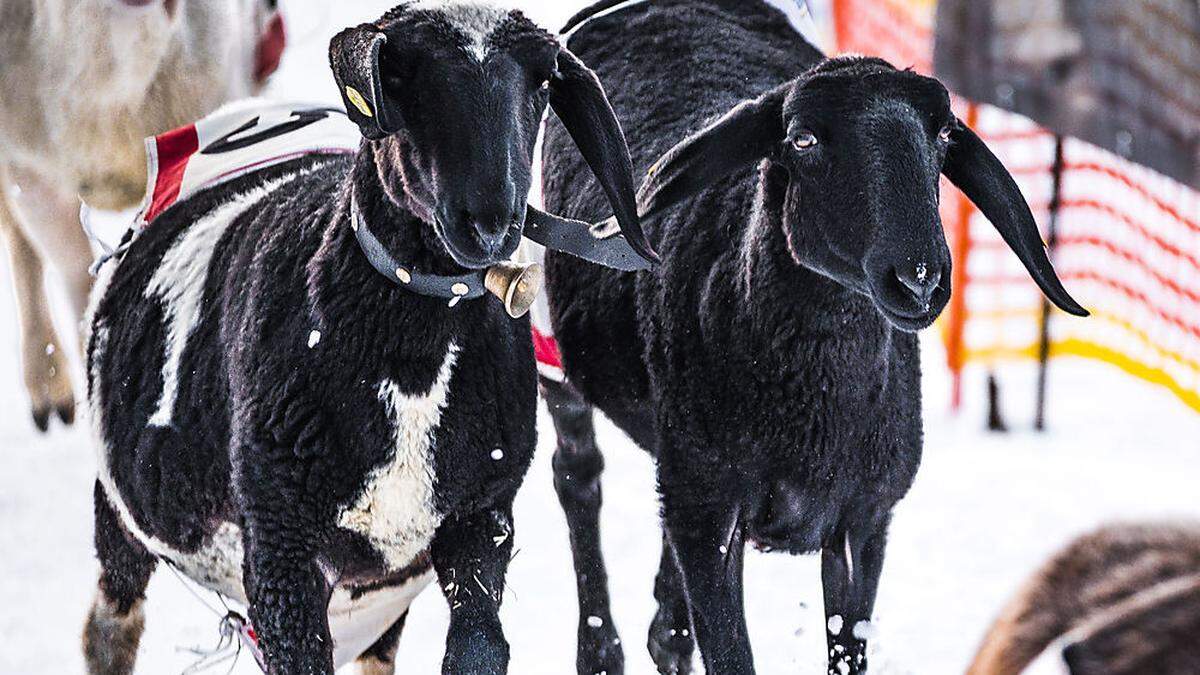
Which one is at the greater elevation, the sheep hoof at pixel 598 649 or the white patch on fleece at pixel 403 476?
the white patch on fleece at pixel 403 476

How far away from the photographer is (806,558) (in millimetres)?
6160

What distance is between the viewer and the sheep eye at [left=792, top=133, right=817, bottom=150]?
3930mm

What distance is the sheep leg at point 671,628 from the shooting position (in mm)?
5121

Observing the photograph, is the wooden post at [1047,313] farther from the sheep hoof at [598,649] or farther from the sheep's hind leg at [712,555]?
the sheep's hind leg at [712,555]

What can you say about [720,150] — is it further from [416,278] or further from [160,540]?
[160,540]

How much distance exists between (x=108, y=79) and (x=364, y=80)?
3469 mm

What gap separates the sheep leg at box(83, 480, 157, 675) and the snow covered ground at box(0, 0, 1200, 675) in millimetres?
146

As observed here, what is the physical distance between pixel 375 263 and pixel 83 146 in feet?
11.2

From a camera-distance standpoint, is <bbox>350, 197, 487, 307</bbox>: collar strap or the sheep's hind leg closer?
<bbox>350, 197, 487, 307</bbox>: collar strap

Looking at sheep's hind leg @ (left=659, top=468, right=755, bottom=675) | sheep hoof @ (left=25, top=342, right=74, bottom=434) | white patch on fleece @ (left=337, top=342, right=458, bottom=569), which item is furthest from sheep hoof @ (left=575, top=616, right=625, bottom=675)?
sheep hoof @ (left=25, top=342, right=74, bottom=434)

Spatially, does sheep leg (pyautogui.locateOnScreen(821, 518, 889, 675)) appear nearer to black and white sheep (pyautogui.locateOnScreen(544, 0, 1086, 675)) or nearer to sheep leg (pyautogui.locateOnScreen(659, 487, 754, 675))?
black and white sheep (pyautogui.locateOnScreen(544, 0, 1086, 675))

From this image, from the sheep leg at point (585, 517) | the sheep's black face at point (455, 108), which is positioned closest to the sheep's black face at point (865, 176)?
the sheep's black face at point (455, 108)

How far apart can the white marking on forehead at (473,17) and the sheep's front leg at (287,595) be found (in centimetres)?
95

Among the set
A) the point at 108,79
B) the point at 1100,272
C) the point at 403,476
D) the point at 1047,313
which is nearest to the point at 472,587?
the point at 403,476
